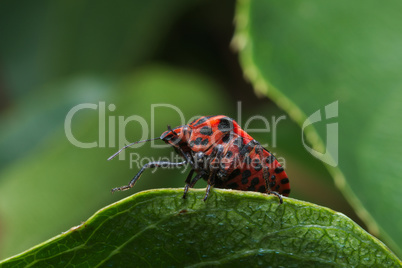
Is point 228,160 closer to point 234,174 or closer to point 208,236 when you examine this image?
point 234,174

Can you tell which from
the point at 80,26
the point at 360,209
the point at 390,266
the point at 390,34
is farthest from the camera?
the point at 80,26

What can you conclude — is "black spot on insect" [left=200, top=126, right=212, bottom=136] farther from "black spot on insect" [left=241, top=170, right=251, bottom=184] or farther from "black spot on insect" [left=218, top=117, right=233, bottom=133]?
"black spot on insect" [left=241, top=170, right=251, bottom=184]

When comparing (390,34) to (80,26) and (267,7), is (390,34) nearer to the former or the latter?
(267,7)

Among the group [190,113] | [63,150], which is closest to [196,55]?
[190,113]

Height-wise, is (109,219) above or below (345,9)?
below

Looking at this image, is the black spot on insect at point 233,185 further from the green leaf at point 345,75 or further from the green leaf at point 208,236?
the green leaf at point 208,236

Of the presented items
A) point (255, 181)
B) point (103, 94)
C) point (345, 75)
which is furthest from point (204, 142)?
point (103, 94)

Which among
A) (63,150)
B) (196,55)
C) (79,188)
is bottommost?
(79,188)

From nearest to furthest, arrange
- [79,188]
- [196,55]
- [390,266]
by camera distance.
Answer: [390,266] < [79,188] < [196,55]

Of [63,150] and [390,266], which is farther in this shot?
[63,150]
